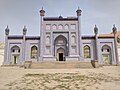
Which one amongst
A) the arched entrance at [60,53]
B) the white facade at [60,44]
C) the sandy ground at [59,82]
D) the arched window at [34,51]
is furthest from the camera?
the arched window at [34,51]

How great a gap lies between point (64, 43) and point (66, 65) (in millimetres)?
8937

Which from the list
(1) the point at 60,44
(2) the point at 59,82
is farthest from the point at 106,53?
(2) the point at 59,82

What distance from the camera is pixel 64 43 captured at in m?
30.9

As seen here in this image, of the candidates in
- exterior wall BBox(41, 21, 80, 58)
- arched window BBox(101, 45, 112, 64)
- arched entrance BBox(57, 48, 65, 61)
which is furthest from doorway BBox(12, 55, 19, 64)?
arched window BBox(101, 45, 112, 64)

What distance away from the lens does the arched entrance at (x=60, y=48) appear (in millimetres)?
30531

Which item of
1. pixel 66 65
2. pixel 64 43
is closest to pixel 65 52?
pixel 64 43

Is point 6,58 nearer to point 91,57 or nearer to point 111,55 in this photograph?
point 91,57

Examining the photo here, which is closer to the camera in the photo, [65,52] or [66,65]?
[66,65]

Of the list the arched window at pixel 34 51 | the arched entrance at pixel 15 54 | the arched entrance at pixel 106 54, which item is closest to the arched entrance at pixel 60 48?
the arched window at pixel 34 51

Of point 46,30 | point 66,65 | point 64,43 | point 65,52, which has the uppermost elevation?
point 46,30

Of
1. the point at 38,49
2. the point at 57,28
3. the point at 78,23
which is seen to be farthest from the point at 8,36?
the point at 78,23

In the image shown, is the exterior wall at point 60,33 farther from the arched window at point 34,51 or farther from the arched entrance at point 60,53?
the arched window at point 34,51

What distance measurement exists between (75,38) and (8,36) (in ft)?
45.8

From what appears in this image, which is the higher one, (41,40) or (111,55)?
(41,40)
